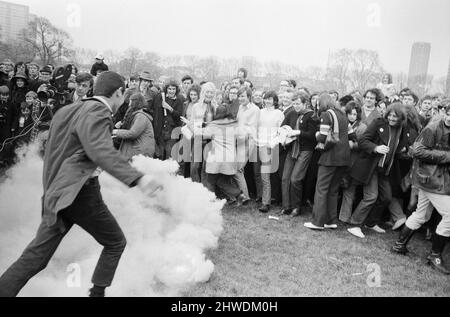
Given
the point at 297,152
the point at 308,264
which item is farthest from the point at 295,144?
the point at 308,264

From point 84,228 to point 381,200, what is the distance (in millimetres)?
4742

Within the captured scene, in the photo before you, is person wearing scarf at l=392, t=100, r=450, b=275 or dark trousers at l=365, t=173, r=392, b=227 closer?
person wearing scarf at l=392, t=100, r=450, b=275

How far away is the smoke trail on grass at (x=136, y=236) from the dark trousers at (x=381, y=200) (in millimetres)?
2735

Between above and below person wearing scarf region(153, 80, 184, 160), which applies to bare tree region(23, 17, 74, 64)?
above

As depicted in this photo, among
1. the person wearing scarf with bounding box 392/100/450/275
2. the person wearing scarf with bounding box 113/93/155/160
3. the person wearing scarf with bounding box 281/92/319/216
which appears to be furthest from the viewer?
the person wearing scarf with bounding box 281/92/319/216

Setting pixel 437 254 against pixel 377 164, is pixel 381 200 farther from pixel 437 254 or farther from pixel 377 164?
pixel 437 254

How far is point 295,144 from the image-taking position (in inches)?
263

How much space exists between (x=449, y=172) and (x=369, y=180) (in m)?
1.27

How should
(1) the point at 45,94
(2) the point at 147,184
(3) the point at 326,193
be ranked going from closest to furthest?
(2) the point at 147,184 < (3) the point at 326,193 < (1) the point at 45,94

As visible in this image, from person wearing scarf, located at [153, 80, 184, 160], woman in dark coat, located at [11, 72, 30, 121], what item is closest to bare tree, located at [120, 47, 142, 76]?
woman in dark coat, located at [11, 72, 30, 121]

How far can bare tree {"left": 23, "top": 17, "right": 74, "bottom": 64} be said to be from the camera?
4925 cm

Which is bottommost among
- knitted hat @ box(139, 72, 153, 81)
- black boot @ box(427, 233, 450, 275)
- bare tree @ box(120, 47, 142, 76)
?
black boot @ box(427, 233, 450, 275)

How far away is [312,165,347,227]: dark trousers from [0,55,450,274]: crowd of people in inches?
0.7

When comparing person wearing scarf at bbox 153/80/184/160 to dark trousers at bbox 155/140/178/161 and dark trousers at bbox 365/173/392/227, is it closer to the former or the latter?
dark trousers at bbox 155/140/178/161
